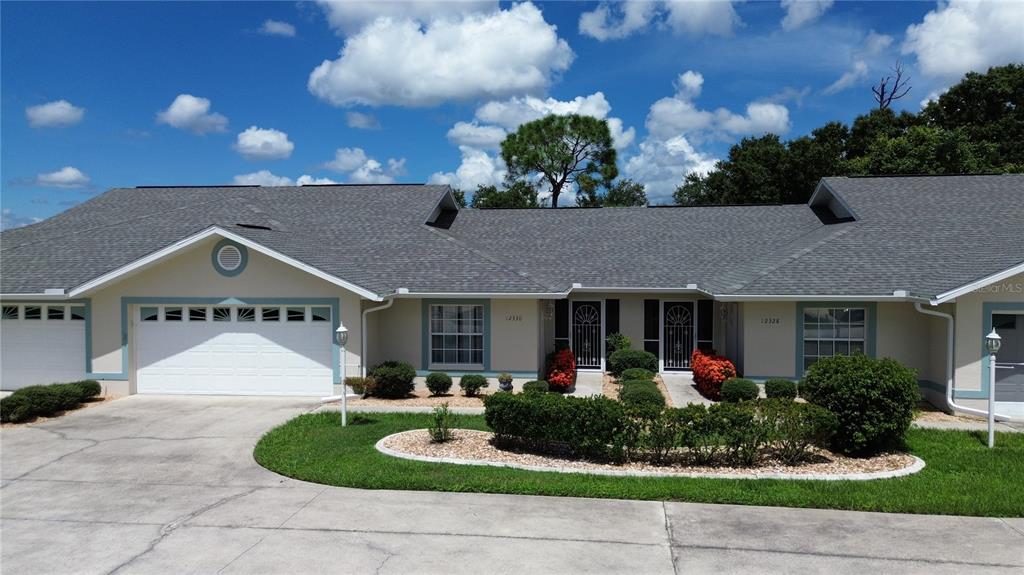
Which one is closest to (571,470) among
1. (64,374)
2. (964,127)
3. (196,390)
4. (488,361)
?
(488,361)

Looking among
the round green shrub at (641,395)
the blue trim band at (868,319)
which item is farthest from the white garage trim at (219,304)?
the blue trim band at (868,319)

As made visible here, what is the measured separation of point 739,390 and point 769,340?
73.1 inches

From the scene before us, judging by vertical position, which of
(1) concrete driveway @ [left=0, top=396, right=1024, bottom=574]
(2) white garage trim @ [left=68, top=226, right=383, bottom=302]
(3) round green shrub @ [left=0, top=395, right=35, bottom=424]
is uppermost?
(2) white garage trim @ [left=68, top=226, right=383, bottom=302]

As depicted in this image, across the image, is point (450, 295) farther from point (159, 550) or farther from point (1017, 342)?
point (1017, 342)

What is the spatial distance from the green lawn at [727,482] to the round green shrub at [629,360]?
7.70m

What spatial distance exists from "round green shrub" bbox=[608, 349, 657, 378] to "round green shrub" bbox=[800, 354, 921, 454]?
773cm

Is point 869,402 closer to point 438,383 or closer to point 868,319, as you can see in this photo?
point 868,319

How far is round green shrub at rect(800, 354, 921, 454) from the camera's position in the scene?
34.4 ft

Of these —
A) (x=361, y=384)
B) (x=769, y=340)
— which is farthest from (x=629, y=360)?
(x=361, y=384)

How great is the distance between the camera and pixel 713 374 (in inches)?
625

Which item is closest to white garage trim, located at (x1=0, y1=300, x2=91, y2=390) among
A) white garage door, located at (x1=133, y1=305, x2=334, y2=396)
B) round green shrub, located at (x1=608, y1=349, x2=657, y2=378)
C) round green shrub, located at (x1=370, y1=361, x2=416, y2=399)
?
white garage door, located at (x1=133, y1=305, x2=334, y2=396)

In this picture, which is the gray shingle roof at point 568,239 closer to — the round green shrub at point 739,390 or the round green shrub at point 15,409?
the round green shrub at point 739,390

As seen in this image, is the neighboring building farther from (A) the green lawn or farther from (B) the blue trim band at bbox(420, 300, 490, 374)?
(A) the green lawn

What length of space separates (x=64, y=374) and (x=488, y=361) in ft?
33.7
